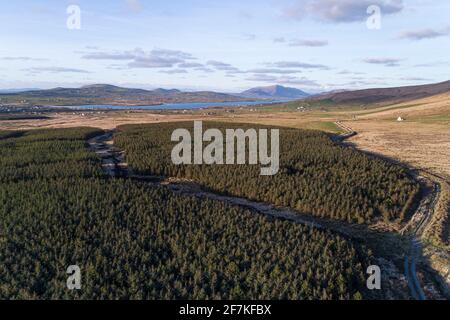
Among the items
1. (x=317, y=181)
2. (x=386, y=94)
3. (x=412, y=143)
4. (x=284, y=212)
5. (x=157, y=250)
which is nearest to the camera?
(x=157, y=250)

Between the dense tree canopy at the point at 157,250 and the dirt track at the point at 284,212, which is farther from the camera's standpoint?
the dirt track at the point at 284,212

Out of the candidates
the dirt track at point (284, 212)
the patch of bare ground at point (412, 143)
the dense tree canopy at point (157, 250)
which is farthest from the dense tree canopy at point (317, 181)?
the patch of bare ground at point (412, 143)

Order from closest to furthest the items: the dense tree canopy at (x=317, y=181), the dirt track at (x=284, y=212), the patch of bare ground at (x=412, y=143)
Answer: the dirt track at (x=284, y=212), the dense tree canopy at (x=317, y=181), the patch of bare ground at (x=412, y=143)

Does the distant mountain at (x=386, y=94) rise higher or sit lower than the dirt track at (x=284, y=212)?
higher

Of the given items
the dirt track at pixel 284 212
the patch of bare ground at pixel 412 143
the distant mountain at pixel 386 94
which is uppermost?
the distant mountain at pixel 386 94

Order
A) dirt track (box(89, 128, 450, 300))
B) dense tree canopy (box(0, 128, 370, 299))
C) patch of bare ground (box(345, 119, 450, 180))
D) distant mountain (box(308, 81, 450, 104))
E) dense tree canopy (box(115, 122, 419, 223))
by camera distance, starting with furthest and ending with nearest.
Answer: distant mountain (box(308, 81, 450, 104)), patch of bare ground (box(345, 119, 450, 180)), dense tree canopy (box(115, 122, 419, 223)), dirt track (box(89, 128, 450, 300)), dense tree canopy (box(0, 128, 370, 299))

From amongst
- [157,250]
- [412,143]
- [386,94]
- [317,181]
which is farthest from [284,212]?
[386,94]

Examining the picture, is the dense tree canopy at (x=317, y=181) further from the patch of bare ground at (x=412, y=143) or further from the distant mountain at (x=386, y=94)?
the distant mountain at (x=386, y=94)

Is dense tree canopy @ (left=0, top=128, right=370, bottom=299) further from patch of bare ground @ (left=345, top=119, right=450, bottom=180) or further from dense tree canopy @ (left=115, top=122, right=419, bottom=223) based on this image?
patch of bare ground @ (left=345, top=119, right=450, bottom=180)

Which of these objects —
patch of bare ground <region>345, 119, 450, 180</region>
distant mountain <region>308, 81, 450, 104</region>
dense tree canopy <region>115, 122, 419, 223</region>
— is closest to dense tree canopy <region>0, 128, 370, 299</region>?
dense tree canopy <region>115, 122, 419, 223</region>

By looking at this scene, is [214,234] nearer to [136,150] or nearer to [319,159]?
[319,159]

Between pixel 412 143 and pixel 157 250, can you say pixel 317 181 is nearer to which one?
pixel 157 250
